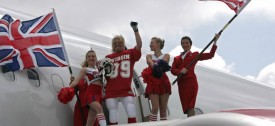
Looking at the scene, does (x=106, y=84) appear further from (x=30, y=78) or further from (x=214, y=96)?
(x=214, y=96)

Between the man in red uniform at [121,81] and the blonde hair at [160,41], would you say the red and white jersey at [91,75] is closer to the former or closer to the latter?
the man in red uniform at [121,81]

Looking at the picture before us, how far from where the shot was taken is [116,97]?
6.52m

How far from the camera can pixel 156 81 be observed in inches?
282

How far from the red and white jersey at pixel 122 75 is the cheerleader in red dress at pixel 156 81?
0.42 m

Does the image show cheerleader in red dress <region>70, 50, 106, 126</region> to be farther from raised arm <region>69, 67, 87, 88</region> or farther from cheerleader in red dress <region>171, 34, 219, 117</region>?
cheerleader in red dress <region>171, 34, 219, 117</region>

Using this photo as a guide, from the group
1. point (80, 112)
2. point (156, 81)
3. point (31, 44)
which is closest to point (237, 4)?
point (156, 81)

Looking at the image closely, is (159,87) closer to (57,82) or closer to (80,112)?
(80,112)

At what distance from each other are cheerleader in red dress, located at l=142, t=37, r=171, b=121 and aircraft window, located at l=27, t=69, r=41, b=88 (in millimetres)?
1934

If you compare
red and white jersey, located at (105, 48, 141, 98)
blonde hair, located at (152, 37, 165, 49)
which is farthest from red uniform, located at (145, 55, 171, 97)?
red and white jersey, located at (105, 48, 141, 98)

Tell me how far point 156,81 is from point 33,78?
2099 millimetres

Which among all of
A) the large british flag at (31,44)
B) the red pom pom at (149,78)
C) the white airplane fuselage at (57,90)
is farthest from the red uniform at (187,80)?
the large british flag at (31,44)

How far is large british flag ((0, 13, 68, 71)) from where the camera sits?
5.58m

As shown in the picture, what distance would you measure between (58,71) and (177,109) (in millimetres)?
→ 2953

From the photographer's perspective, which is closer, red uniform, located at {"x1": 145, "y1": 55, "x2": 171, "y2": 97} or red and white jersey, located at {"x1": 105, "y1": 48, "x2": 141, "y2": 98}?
red and white jersey, located at {"x1": 105, "y1": 48, "x2": 141, "y2": 98}
